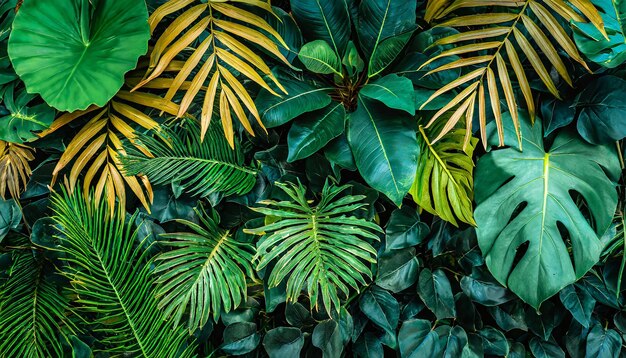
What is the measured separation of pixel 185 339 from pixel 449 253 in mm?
875

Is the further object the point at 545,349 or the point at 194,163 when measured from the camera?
the point at 545,349

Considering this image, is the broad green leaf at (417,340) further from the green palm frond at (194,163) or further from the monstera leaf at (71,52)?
the monstera leaf at (71,52)

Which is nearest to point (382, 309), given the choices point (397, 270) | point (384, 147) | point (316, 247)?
point (397, 270)

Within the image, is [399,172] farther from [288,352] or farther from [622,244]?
[622,244]

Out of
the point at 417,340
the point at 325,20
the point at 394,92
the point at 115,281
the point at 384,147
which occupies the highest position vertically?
the point at 325,20

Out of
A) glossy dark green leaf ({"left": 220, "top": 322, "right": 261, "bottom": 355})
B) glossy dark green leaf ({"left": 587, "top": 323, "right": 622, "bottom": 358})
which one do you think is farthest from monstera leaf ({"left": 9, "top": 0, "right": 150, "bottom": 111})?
glossy dark green leaf ({"left": 587, "top": 323, "right": 622, "bottom": 358})

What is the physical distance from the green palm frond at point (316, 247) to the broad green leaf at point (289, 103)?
195 millimetres

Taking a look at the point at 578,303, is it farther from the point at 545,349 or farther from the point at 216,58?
the point at 216,58

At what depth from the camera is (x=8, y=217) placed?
5.35 ft

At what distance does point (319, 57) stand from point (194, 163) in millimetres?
475

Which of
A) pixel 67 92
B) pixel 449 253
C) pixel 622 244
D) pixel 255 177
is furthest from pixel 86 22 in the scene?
pixel 622 244

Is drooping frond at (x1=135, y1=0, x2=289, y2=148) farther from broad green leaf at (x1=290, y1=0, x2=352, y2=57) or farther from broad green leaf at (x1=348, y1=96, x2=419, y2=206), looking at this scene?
broad green leaf at (x1=348, y1=96, x2=419, y2=206)

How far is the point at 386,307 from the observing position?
1.61 metres

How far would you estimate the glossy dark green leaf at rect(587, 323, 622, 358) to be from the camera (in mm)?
1705
